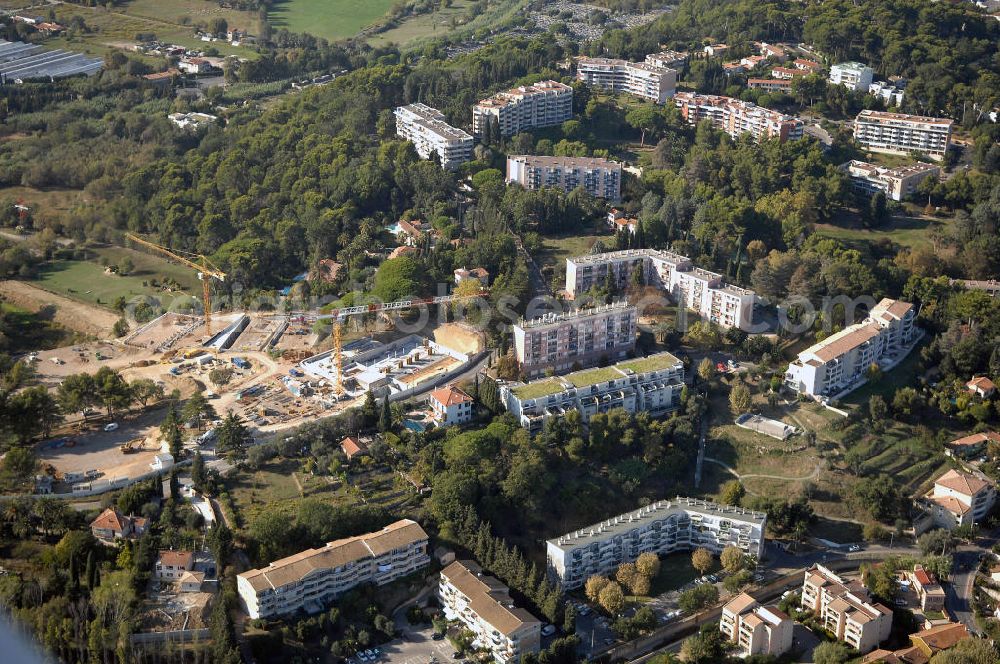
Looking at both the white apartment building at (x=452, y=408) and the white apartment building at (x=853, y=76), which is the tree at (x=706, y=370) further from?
the white apartment building at (x=853, y=76)

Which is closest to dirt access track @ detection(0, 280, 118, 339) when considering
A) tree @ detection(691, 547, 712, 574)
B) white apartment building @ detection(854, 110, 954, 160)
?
tree @ detection(691, 547, 712, 574)

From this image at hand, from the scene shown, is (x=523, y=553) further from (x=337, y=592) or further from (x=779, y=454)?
(x=779, y=454)

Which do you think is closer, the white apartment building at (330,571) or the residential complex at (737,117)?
the white apartment building at (330,571)

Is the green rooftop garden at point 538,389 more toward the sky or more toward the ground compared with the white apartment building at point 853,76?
more toward the ground

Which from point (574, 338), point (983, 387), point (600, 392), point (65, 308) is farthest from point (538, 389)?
point (65, 308)

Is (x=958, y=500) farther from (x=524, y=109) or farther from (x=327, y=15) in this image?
(x=327, y=15)

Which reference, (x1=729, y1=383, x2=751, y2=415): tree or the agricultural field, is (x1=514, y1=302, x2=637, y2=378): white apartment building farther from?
the agricultural field

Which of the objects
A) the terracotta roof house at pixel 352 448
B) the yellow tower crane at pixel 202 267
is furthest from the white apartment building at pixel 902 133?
the terracotta roof house at pixel 352 448

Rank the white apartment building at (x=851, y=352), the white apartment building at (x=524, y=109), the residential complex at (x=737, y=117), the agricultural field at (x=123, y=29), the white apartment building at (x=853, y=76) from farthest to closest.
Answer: the agricultural field at (x=123, y=29) < the white apartment building at (x=853, y=76) < the white apartment building at (x=524, y=109) < the residential complex at (x=737, y=117) < the white apartment building at (x=851, y=352)
